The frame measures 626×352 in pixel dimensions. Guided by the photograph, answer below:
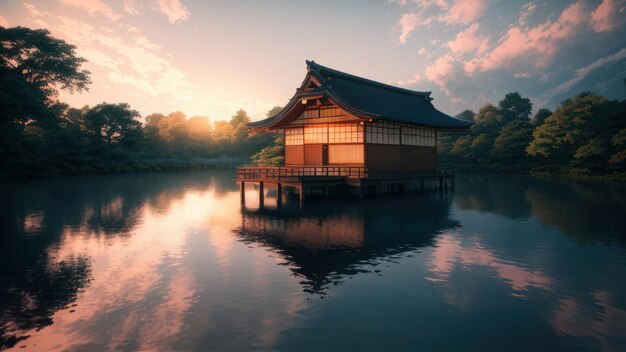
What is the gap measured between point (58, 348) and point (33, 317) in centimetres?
180

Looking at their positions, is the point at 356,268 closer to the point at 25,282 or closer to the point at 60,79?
the point at 25,282

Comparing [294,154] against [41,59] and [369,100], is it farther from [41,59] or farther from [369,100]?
[41,59]

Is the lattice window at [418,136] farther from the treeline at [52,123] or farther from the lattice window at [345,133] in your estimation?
the treeline at [52,123]

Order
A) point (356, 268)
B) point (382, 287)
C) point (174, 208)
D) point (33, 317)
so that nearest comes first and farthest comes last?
point (33, 317) < point (382, 287) < point (356, 268) < point (174, 208)

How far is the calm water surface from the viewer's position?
6.91 metres

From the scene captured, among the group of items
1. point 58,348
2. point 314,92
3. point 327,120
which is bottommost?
point 58,348

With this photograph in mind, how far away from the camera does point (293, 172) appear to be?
91.9ft

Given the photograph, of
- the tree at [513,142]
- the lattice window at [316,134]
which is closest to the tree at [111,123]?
the lattice window at [316,134]

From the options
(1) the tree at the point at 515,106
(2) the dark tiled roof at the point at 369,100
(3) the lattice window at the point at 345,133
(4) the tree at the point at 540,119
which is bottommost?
(3) the lattice window at the point at 345,133

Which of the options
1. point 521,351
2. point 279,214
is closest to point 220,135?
point 279,214

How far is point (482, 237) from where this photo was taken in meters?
15.1

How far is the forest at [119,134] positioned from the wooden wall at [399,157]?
6.44 m

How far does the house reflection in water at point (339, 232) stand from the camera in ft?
36.8

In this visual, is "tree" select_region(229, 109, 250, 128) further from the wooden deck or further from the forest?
the wooden deck
